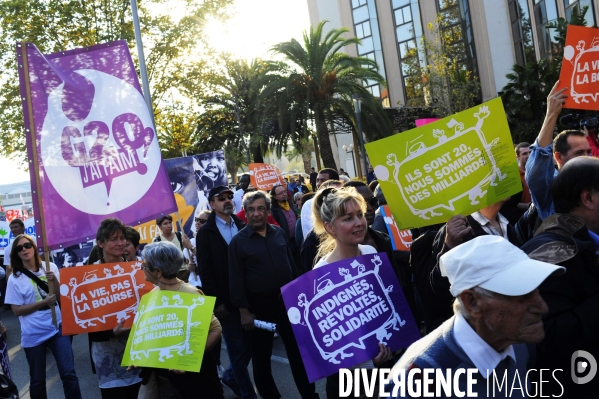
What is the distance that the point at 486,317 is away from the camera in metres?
2.27

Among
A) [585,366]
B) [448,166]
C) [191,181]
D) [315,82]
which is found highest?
Answer: [315,82]

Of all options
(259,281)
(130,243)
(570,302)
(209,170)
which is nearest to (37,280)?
(130,243)

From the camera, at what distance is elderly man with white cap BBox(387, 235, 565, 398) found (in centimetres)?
221

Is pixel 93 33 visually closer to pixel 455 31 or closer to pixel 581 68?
pixel 581 68

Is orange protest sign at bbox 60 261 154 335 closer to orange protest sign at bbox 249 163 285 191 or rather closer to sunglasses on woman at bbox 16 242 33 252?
sunglasses on woman at bbox 16 242 33 252

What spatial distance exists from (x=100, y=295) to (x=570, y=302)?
3.39 m

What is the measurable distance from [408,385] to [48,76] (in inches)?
178

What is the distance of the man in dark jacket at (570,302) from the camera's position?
2.79m

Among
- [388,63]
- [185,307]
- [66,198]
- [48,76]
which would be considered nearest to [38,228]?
[66,198]

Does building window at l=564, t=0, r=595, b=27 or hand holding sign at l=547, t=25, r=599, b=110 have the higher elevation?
building window at l=564, t=0, r=595, b=27

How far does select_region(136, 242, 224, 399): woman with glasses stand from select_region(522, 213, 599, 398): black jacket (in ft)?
7.20

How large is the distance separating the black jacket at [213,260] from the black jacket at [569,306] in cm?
422

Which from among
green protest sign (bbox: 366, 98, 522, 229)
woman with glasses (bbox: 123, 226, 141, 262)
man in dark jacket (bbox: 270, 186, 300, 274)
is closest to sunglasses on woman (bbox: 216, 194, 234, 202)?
woman with glasses (bbox: 123, 226, 141, 262)

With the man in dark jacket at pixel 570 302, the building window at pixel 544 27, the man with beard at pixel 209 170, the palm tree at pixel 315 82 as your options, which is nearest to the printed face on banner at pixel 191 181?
the man with beard at pixel 209 170
